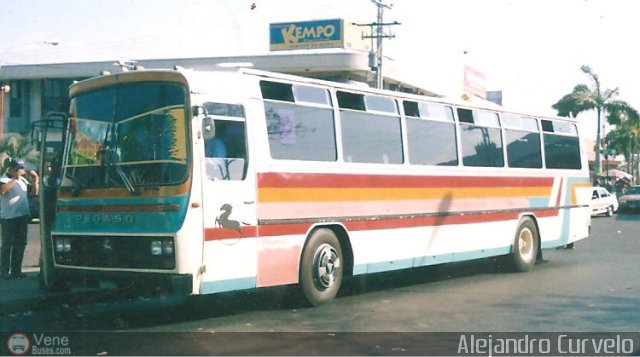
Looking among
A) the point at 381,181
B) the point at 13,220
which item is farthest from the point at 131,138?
the point at 381,181

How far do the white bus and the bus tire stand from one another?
1.80 metres

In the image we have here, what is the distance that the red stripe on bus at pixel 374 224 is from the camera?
8.93 meters

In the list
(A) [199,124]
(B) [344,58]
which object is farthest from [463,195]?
(B) [344,58]

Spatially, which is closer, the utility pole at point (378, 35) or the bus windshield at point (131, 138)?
A: the bus windshield at point (131, 138)

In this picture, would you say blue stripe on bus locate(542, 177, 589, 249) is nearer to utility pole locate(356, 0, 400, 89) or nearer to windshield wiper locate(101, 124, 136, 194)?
windshield wiper locate(101, 124, 136, 194)

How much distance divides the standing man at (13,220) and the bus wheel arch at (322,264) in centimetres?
423

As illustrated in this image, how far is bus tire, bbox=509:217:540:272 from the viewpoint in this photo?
14602 mm

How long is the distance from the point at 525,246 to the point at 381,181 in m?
4.73

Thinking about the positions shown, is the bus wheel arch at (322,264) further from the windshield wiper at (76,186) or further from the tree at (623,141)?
the tree at (623,141)

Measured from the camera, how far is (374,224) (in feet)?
36.7

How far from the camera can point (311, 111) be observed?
409 inches

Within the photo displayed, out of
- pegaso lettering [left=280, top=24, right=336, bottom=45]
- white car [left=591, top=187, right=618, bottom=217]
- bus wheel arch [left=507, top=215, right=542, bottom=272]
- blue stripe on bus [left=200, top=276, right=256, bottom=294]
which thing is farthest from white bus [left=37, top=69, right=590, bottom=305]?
pegaso lettering [left=280, top=24, right=336, bottom=45]

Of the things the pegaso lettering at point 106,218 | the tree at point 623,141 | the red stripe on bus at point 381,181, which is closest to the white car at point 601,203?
the red stripe on bus at point 381,181

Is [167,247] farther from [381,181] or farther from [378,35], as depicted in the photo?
[378,35]
